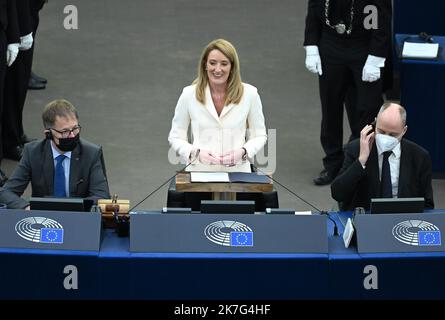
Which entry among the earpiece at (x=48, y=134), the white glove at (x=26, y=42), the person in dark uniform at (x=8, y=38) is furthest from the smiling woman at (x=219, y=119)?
the white glove at (x=26, y=42)

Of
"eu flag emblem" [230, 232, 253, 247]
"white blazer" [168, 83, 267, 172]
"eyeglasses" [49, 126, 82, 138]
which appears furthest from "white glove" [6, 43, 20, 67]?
"eu flag emblem" [230, 232, 253, 247]

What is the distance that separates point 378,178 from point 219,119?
129 cm

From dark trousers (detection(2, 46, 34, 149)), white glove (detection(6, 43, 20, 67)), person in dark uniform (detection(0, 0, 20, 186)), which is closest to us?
person in dark uniform (detection(0, 0, 20, 186))

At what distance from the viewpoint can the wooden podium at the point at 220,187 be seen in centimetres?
723

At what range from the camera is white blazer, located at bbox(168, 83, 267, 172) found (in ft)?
27.1

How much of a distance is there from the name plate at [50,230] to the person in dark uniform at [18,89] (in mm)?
4002

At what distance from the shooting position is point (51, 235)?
648 cm

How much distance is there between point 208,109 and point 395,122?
4.63 feet

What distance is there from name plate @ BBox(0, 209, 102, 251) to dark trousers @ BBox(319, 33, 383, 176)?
3.68 m

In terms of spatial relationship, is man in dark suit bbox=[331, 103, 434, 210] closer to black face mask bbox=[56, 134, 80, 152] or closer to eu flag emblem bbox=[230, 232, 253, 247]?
eu flag emblem bbox=[230, 232, 253, 247]

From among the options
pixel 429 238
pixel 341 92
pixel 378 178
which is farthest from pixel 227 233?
pixel 341 92

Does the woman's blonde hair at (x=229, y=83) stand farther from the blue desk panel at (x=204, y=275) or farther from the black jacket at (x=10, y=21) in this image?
the black jacket at (x=10, y=21)

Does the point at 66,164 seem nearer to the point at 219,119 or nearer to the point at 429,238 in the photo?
the point at 219,119
